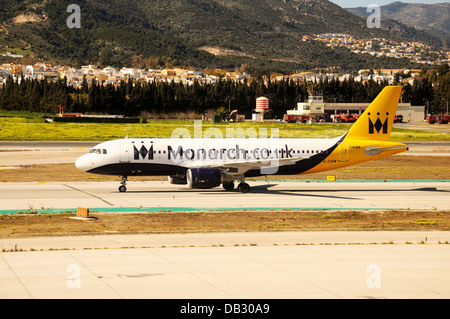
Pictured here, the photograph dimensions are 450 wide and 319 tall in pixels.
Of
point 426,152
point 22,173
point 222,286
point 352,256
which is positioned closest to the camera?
point 222,286

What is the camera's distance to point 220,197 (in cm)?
4506

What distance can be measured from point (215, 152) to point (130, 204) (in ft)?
32.9

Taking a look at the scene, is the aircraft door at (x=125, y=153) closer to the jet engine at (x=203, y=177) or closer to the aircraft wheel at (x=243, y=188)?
the jet engine at (x=203, y=177)

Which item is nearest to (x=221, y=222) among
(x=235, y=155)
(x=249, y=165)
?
(x=249, y=165)

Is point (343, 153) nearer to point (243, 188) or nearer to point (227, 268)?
point (243, 188)

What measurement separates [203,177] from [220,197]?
199 cm

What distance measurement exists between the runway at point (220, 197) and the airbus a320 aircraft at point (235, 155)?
5.15 feet

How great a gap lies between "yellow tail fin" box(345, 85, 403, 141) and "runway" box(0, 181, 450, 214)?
4588 mm

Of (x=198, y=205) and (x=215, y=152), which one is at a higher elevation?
(x=215, y=152)

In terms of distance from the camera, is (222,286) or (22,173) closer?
(222,286)

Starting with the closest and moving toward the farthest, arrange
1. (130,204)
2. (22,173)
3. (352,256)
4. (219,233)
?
(352,256) → (219,233) → (130,204) → (22,173)
